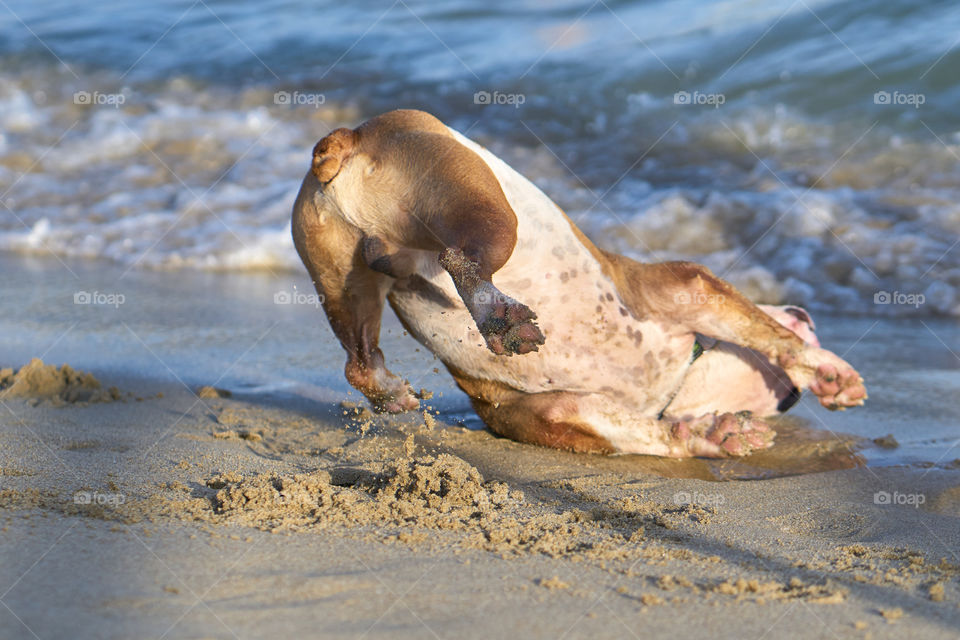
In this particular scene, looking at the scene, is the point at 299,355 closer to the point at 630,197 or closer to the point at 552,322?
the point at 552,322

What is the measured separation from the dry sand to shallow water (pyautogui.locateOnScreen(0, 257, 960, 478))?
0.22m

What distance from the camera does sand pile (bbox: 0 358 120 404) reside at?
4.22 m

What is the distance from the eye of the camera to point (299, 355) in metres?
5.44

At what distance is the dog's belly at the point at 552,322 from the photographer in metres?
3.65

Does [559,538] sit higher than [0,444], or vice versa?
[559,538]

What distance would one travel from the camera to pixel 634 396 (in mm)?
3990

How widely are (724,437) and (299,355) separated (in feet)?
8.08

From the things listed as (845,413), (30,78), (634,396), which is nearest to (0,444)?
(634,396)

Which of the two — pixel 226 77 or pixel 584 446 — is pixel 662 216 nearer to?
pixel 584 446

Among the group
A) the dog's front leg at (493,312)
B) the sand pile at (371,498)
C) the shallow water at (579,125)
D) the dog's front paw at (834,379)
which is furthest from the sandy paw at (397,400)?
the shallow water at (579,125)

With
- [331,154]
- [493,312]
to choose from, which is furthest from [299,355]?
[493,312]

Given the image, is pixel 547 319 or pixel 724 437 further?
pixel 724 437

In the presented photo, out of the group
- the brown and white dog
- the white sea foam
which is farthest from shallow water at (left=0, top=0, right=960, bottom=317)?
the brown and white dog

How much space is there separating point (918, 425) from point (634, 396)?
1286 mm
